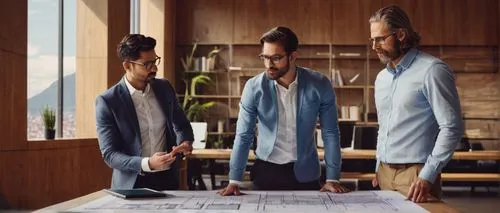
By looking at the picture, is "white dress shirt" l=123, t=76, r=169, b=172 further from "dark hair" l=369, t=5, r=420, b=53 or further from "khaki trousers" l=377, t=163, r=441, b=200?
"dark hair" l=369, t=5, r=420, b=53

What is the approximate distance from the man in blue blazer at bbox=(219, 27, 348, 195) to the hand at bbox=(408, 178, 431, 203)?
0.50 metres

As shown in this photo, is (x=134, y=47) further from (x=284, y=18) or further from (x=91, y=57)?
(x=284, y=18)

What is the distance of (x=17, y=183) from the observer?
547 cm

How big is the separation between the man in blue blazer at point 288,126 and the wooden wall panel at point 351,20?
334 inches

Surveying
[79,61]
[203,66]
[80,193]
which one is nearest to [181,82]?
[203,66]

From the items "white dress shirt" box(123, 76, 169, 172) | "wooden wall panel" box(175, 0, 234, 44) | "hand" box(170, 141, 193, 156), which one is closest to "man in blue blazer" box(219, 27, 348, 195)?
"hand" box(170, 141, 193, 156)

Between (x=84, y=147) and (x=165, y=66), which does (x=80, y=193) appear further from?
(x=165, y=66)

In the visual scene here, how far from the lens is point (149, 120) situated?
296 cm

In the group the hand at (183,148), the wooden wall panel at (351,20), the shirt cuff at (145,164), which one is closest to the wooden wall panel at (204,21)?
the wooden wall panel at (351,20)

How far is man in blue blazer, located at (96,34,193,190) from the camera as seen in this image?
285 centimetres

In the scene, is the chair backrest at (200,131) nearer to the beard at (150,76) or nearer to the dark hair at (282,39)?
the beard at (150,76)

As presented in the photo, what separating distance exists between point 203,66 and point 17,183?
5903 millimetres

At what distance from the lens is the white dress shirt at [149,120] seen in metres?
2.96

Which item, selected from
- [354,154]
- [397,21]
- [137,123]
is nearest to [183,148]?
[137,123]
